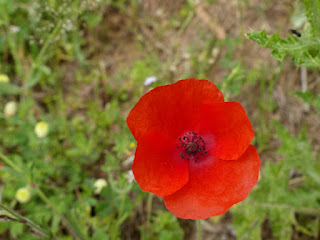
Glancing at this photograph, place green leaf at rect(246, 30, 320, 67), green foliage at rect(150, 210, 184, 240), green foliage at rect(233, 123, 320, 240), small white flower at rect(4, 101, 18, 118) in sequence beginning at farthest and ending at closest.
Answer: small white flower at rect(4, 101, 18, 118), green foliage at rect(150, 210, 184, 240), green foliage at rect(233, 123, 320, 240), green leaf at rect(246, 30, 320, 67)

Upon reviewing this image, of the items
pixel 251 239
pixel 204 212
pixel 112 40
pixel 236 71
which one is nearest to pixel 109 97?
pixel 112 40

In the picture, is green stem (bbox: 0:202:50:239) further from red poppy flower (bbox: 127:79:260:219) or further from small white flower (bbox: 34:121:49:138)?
small white flower (bbox: 34:121:49:138)

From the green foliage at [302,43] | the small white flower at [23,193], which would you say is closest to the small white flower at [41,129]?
the small white flower at [23,193]

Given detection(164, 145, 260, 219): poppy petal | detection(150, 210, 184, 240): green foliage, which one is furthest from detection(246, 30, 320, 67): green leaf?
detection(150, 210, 184, 240): green foliage

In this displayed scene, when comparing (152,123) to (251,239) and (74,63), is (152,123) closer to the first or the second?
(251,239)

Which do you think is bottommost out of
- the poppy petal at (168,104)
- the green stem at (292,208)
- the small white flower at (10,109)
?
the green stem at (292,208)

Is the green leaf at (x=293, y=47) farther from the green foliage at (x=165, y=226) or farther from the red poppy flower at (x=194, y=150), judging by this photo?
the green foliage at (x=165, y=226)
